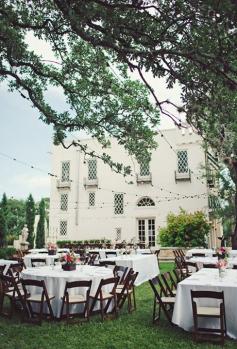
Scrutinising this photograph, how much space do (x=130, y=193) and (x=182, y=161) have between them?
428 cm

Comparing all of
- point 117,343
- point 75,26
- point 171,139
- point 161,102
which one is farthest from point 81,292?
point 171,139

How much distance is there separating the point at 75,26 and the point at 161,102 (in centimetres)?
144

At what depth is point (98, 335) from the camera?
5215 millimetres

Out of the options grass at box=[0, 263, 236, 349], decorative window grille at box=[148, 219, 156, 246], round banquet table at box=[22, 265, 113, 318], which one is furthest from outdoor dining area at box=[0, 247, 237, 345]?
decorative window grille at box=[148, 219, 156, 246]

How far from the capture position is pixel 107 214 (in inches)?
1009

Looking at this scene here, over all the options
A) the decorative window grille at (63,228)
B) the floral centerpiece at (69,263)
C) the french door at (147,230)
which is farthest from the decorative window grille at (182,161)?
the floral centerpiece at (69,263)

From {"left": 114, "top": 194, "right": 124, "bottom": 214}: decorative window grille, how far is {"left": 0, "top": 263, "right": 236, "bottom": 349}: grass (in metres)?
19.3

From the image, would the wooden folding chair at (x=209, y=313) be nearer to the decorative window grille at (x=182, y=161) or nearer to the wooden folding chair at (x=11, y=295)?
the wooden folding chair at (x=11, y=295)

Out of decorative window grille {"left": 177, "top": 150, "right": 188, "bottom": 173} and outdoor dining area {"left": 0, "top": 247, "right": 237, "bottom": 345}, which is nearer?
outdoor dining area {"left": 0, "top": 247, "right": 237, "bottom": 345}

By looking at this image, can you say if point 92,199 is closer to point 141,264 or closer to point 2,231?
point 2,231

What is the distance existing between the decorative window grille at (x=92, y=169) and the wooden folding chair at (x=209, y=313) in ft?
71.5

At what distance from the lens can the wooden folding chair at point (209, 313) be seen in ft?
15.6

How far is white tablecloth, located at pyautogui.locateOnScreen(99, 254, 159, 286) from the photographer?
10.1 m

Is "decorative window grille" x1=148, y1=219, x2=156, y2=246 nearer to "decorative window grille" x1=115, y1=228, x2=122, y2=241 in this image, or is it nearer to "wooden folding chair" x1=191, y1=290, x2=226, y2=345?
"decorative window grille" x1=115, y1=228, x2=122, y2=241
